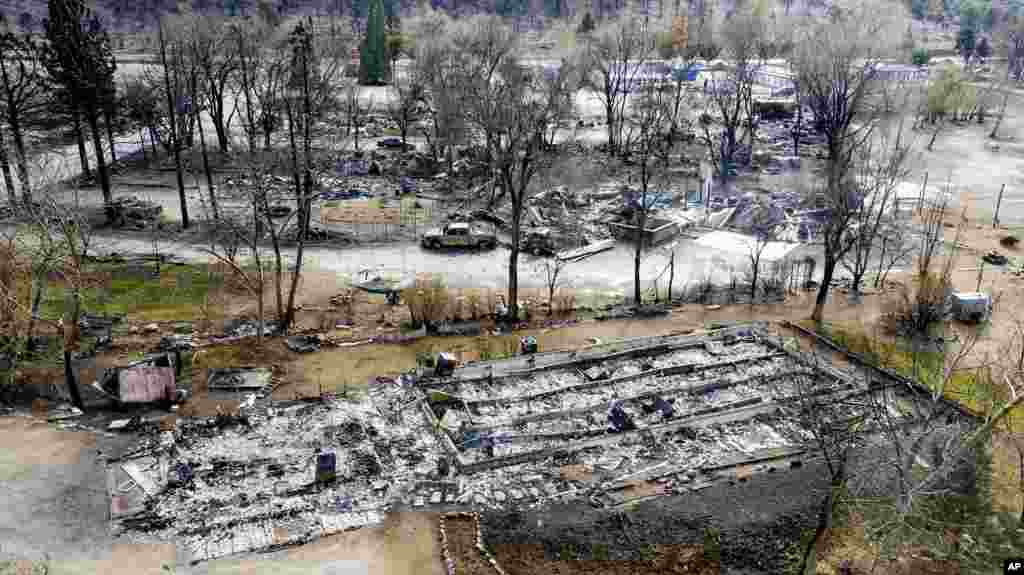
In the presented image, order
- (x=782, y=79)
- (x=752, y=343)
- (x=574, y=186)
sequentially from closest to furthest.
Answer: (x=752, y=343), (x=574, y=186), (x=782, y=79)

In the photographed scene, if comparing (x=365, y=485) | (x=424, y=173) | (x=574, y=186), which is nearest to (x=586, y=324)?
(x=365, y=485)

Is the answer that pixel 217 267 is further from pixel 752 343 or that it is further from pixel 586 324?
pixel 752 343

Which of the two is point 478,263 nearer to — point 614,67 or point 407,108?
point 407,108

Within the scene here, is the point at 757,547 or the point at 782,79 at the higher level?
the point at 782,79

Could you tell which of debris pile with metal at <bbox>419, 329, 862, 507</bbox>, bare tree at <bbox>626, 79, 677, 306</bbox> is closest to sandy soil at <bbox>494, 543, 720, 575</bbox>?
debris pile with metal at <bbox>419, 329, 862, 507</bbox>

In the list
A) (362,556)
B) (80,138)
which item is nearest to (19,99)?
(80,138)

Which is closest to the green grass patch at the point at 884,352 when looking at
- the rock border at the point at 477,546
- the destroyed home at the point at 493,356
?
the destroyed home at the point at 493,356

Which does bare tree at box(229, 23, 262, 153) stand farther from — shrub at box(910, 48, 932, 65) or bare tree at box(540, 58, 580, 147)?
shrub at box(910, 48, 932, 65)
